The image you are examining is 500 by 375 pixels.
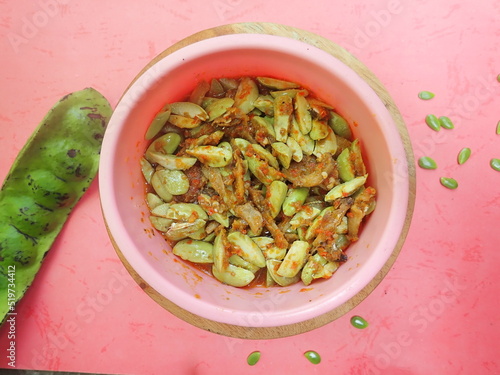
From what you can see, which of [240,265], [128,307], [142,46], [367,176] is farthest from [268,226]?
[142,46]

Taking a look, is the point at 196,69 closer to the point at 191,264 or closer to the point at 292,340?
the point at 191,264

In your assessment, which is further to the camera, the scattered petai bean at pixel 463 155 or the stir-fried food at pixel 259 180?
the scattered petai bean at pixel 463 155

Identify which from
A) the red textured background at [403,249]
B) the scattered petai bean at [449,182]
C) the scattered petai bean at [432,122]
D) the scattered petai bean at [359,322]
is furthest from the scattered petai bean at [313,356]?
the scattered petai bean at [432,122]

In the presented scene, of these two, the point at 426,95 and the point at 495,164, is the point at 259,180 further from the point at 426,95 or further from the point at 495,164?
the point at 495,164

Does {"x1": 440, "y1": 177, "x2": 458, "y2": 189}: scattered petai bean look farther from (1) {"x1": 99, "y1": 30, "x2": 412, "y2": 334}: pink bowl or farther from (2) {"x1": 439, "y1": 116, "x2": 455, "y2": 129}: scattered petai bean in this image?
(1) {"x1": 99, "y1": 30, "x2": 412, "y2": 334}: pink bowl

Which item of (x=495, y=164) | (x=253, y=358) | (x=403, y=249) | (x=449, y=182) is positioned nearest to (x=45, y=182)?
(x=253, y=358)

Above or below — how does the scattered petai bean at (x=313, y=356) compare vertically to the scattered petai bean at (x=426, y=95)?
below

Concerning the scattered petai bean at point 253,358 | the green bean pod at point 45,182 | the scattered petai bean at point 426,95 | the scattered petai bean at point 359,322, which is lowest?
the scattered petai bean at point 253,358

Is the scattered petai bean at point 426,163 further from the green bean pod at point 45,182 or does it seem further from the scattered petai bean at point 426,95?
the green bean pod at point 45,182
